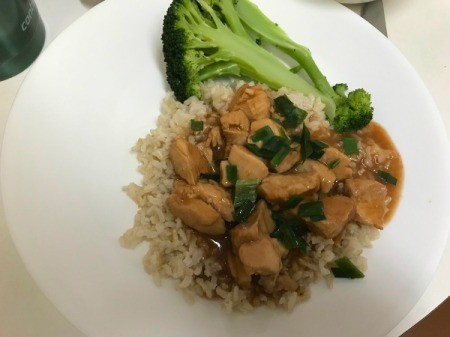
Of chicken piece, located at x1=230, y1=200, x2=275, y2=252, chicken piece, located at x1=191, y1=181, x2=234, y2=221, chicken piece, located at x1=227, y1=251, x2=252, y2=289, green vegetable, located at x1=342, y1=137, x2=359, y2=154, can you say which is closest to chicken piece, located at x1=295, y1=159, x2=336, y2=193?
green vegetable, located at x1=342, y1=137, x2=359, y2=154

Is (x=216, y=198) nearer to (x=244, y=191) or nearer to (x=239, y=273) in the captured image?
(x=244, y=191)

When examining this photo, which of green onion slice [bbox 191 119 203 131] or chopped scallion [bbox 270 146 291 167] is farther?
green onion slice [bbox 191 119 203 131]

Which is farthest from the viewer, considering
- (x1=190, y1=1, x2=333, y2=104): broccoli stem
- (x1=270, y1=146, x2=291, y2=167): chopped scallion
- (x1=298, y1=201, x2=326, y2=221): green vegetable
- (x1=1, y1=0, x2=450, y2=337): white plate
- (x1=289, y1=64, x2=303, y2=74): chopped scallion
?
(x1=289, y1=64, x2=303, y2=74): chopped scallion

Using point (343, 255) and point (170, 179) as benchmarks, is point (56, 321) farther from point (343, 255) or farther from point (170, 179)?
point (343, 255)

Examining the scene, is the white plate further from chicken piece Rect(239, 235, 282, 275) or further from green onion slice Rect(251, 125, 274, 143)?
green onion slice Rect(251, 125, 274, 143)

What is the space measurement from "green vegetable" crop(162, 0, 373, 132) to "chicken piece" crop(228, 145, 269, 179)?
0.51 m

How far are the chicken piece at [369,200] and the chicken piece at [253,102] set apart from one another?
1.97 feet

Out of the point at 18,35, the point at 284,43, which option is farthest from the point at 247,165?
the point at 18,35

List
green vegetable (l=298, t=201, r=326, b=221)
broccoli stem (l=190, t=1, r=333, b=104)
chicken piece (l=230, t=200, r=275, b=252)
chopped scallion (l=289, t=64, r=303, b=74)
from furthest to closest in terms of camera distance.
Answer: chopped scallion (l=289, t=64, r=303, b=74) < broccoli stem (l=190, t=1, r=333, b=104) < green vegetable (l=298, t=201, r=326, b=221) < chicken piece (l=230, t=200, r=275, b=252)

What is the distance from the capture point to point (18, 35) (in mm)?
2406

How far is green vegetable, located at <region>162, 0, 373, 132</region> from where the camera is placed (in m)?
2.30

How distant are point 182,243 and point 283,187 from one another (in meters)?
0.57

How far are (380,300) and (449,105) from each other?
147 cm

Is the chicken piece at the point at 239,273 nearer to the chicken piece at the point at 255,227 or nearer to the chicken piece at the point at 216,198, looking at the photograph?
the chicken piece at the point at 255,227
